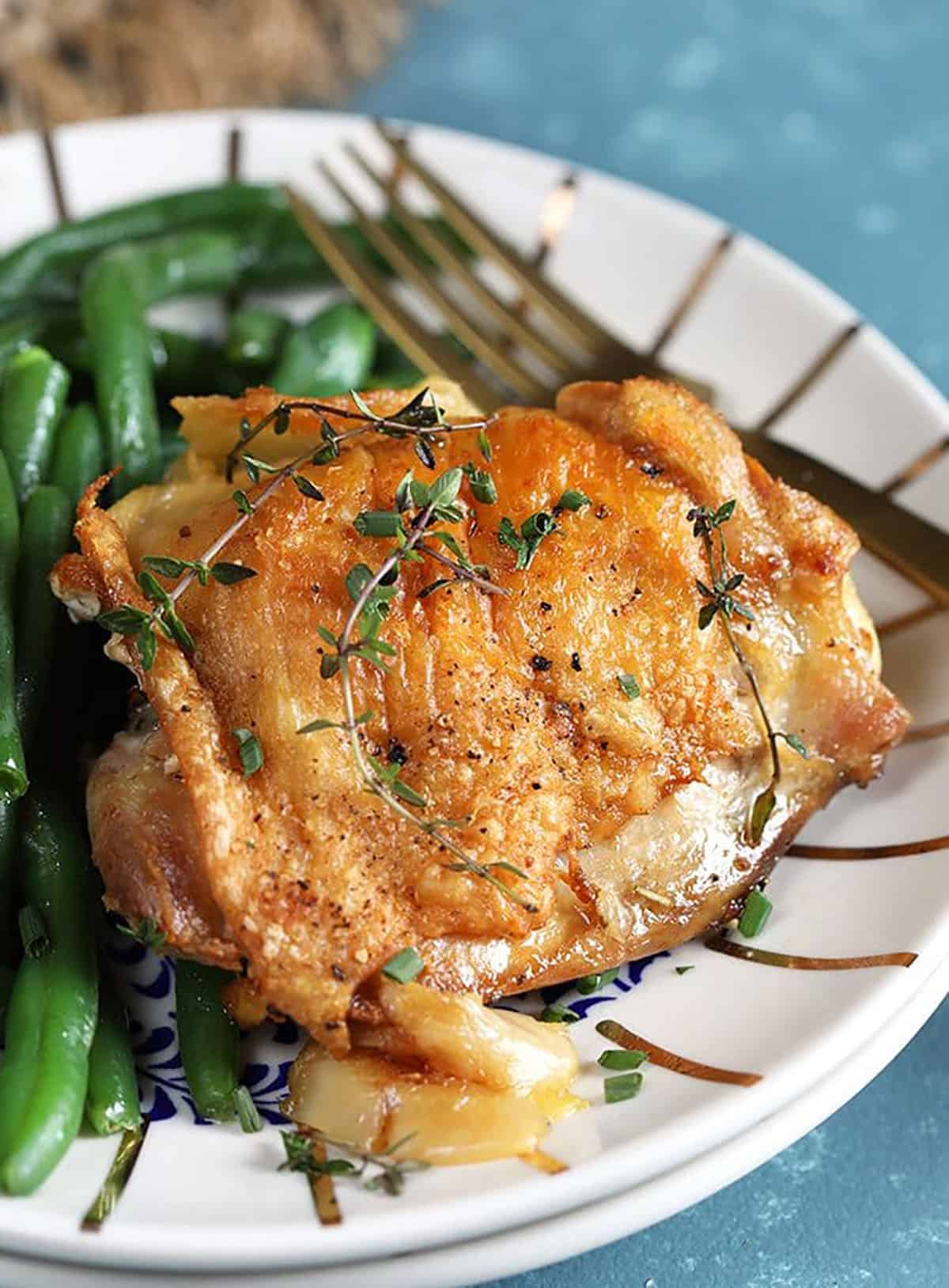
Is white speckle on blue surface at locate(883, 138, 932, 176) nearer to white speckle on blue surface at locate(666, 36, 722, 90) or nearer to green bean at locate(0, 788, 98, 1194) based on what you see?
white speckle on blue surface at locate(666, 36, 722, 90)

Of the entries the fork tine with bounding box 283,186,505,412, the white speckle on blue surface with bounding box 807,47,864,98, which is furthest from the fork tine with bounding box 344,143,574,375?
the white speckle on blue surface with bounding box 807,47,864,98

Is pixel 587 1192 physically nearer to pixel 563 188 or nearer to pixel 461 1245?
pixel 461 1245

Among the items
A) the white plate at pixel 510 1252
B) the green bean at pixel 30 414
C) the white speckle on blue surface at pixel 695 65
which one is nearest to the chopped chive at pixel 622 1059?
the white plate at pixel 510 1252

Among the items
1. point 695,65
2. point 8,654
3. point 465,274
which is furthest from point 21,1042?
point 695,65

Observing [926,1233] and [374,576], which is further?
[926,1233]

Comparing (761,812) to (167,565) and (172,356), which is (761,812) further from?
(172,356)

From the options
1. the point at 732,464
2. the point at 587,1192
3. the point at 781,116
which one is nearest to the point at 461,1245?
the point at 587,1192
